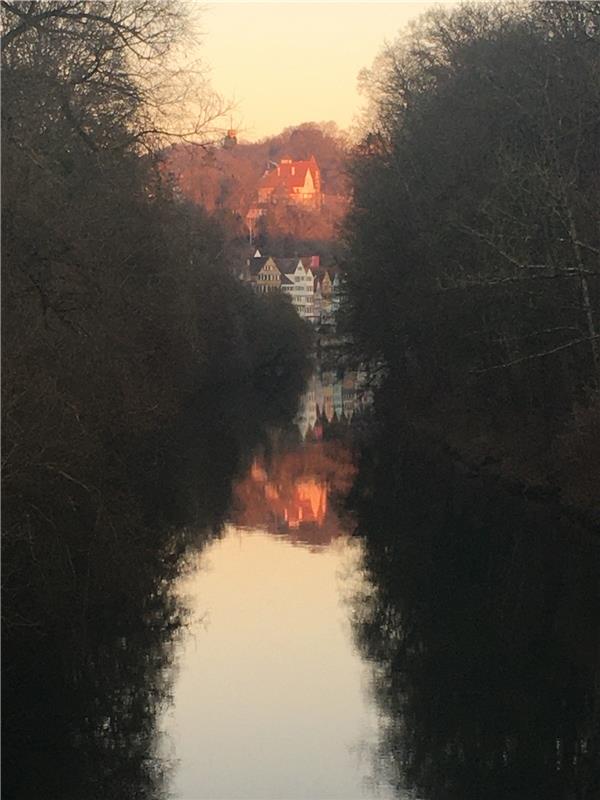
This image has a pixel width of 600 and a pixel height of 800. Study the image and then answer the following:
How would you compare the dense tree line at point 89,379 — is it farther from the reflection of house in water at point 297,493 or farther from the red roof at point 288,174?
the red roof at point 288,174

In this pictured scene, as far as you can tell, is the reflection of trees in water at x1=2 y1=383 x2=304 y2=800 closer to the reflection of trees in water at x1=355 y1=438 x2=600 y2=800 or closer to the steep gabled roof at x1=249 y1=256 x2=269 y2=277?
the reflection of trees in water at x1=355 y1=438 x2=600 y2=800

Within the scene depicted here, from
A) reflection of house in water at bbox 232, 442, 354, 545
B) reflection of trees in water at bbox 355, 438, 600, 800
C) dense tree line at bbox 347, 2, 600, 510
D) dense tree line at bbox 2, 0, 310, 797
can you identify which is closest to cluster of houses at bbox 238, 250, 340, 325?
dense tree line at bbox 347, 2, 600, 510

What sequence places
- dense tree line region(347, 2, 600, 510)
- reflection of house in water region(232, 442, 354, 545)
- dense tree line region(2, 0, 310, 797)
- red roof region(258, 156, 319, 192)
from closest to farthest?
dense tree line region(2, 0, 310, 797) → dense tree line region(347, 2, 600, 510) → reflection of house in water region(232, 442, 354, 545) → red roof region(258, 156, 319, 192)

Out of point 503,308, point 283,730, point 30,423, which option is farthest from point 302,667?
point 503,308

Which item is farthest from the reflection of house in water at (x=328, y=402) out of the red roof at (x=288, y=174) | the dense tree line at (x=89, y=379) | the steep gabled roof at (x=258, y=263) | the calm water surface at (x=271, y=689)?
the steep gabled roof at (x=258, y=263)

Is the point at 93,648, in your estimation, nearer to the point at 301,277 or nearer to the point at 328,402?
the point at 328,402

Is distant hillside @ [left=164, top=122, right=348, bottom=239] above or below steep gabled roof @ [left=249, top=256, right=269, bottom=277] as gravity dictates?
above
